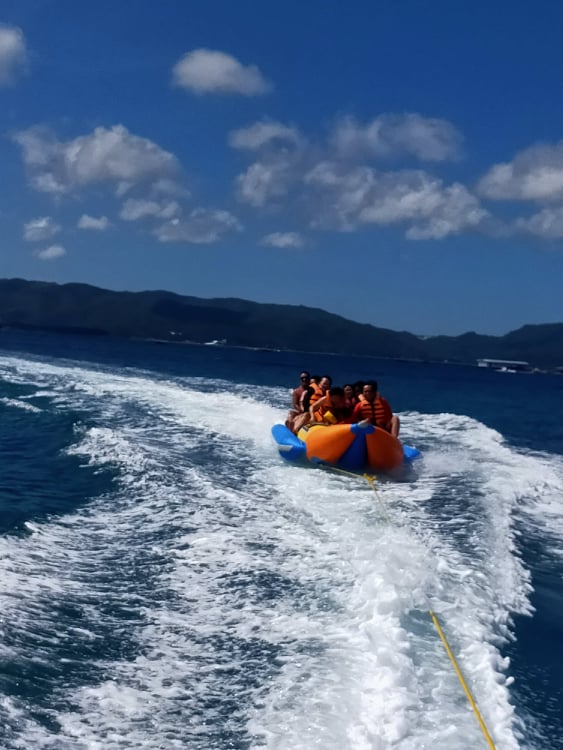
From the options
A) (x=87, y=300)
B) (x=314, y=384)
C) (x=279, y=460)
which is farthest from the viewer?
(x=87, y=300)

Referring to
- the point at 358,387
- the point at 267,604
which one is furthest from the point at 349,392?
the point at 267,604

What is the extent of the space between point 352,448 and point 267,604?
14.9ft

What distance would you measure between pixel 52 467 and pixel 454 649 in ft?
19.0

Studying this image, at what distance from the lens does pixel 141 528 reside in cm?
618

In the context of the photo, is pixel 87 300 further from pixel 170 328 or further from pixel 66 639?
pixel 66 639

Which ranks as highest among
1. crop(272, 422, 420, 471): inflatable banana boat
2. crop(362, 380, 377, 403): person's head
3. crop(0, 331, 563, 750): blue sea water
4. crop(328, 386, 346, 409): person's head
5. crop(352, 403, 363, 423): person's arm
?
crop(362, 380, 377, 403): person's head

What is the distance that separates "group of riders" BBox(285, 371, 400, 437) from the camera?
983cm

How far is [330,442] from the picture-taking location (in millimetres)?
9133

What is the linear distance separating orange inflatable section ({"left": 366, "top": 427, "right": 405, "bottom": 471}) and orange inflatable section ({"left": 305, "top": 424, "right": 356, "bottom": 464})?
0.27m

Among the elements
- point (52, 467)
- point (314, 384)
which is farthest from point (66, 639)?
point (314, 384)

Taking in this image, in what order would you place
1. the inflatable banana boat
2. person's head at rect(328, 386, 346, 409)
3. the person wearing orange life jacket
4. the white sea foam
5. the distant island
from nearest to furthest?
the inflatable banana boat < the person wearing orange life jacket < person's head at rect(328, 386, 346, 409) < the white sea foam < the distant island

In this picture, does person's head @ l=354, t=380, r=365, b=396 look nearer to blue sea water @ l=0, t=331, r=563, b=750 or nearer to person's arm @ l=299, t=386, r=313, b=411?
person's arm @ l=299, t=386, r=313, b=411

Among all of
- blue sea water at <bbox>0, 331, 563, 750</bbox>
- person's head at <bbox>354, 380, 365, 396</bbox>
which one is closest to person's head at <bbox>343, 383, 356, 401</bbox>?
person's head at <bbox>354, 380, 365, 396</bbox>

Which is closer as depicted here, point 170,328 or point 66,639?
point 66,639
